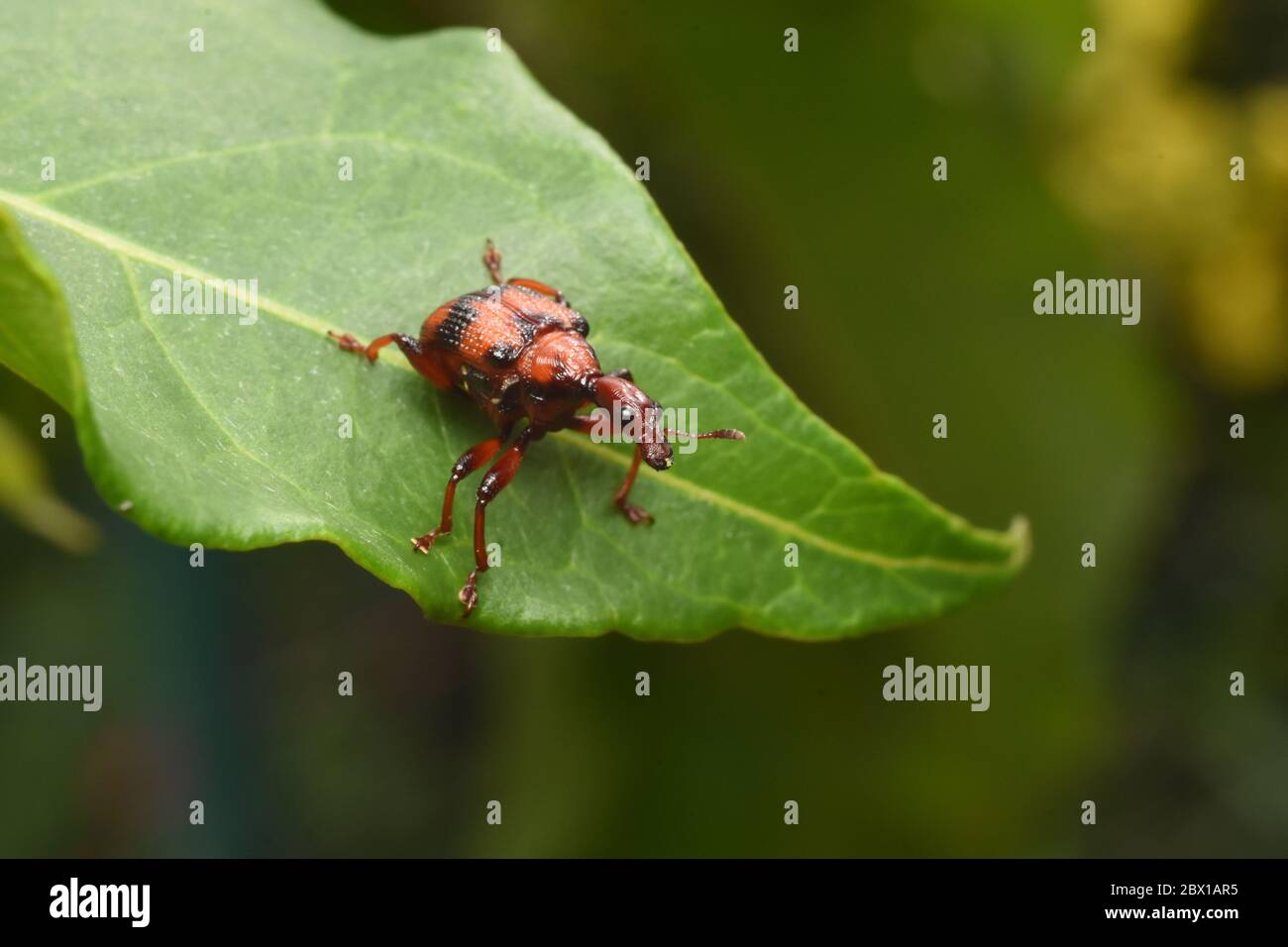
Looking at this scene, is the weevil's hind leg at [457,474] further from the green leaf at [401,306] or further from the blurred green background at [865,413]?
the blurred green background at [865,413]

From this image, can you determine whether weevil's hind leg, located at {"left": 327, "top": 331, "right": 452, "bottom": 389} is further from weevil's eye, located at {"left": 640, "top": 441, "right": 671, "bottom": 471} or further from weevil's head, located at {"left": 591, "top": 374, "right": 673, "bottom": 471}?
weevil's eye, located at {"left": 640, "top": 441, "right": 671, "bottom": 471}

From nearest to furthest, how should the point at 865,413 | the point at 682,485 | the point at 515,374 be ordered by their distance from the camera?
the point at 682,485 < the point at 515,374 < the point at 865,413

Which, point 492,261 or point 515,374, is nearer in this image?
point 492,261

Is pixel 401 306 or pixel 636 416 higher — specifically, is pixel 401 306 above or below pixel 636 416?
above

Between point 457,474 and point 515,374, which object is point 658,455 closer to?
point 457,474

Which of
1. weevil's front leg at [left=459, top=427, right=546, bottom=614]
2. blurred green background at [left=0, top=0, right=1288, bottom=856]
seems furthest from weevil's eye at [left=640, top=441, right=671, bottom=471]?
blurred green background at [left=0, top=0, right=1288, bottom=856]

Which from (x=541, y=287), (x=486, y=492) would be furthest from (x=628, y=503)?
(x=541, y=287)

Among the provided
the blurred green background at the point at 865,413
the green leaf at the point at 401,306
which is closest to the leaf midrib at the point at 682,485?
the green leaf at the point at 401,306
